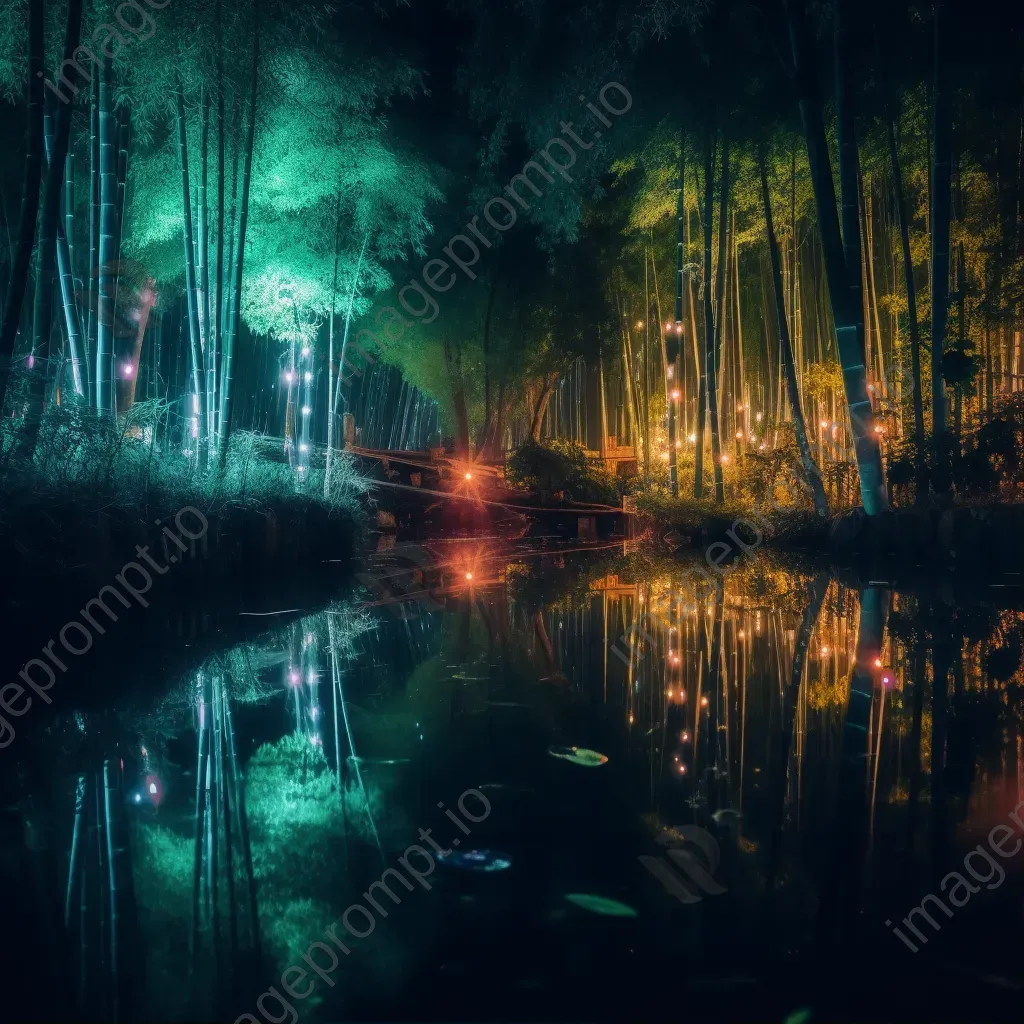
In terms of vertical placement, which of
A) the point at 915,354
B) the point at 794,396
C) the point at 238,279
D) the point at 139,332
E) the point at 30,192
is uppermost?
the point at 139,332

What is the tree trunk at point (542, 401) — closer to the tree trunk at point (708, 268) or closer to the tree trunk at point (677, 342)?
the tree trunk at point (677, 342)

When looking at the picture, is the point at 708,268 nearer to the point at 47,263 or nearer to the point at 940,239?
the point at 940,239

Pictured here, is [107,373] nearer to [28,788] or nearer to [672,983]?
[28,788]

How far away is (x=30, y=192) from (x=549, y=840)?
420cm

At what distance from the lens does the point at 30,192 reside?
13.9ft

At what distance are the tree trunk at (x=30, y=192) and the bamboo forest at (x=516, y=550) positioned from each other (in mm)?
26

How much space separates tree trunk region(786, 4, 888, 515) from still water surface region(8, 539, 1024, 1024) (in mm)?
3996

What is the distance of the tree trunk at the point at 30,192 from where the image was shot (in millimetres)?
4074

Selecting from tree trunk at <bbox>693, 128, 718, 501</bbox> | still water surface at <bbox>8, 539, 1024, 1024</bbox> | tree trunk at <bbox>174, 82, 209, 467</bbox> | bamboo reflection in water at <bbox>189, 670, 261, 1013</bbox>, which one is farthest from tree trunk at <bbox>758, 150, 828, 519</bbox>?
bamboo reflection in water at <bbox>189, 670, 261, 1013</bbox>

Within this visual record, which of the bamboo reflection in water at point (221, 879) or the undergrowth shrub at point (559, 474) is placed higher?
the undergrowth shrub at point (559, 474)

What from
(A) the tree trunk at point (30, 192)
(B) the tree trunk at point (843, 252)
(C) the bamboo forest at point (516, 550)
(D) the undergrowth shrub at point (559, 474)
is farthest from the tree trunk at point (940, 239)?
(D) the undergrowth shrub at point (559, 474)

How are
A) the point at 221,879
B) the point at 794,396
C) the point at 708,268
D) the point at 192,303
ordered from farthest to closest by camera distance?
the point at 708,268 → the point at 794,396 → the point at 192,303 → the point at 221,879

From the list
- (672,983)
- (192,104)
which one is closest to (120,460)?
(192,104)

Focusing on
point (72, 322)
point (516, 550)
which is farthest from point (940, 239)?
point (72, 322)
